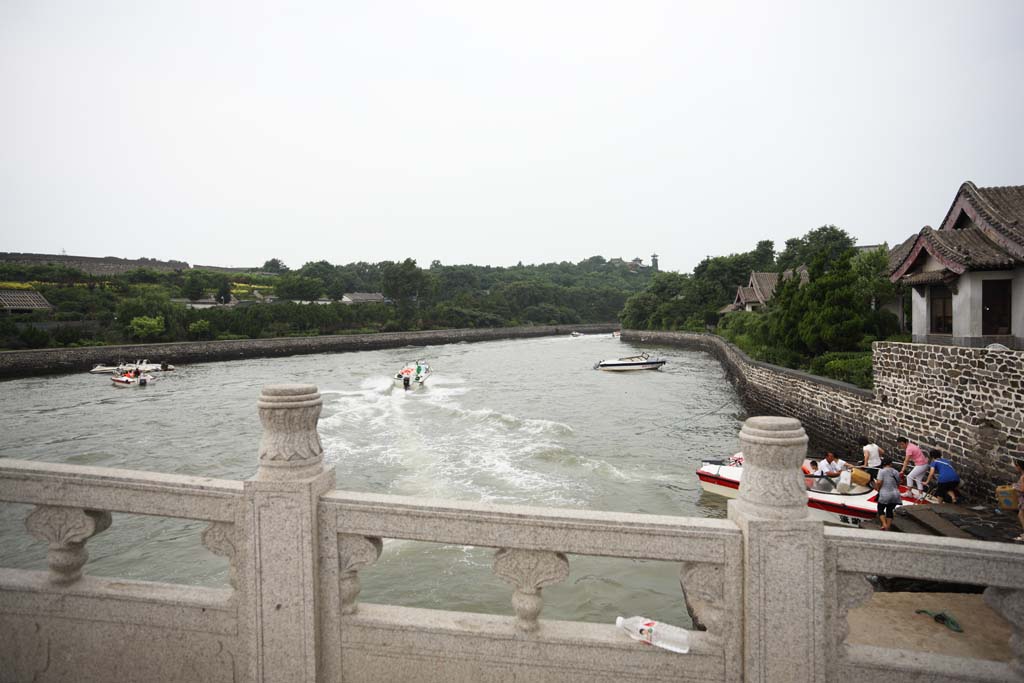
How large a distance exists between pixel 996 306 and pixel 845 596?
53.0 feet

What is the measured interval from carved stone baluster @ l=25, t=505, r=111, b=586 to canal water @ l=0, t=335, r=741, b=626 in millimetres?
5391

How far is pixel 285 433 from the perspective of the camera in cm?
274

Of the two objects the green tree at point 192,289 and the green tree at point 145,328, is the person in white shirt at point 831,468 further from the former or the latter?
the green tree at point 192,289

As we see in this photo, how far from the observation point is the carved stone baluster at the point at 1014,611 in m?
2.49

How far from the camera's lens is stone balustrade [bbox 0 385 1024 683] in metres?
2.51

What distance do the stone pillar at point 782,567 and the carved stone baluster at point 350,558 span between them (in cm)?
175

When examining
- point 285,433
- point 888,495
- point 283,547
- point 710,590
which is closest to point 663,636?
point 710,590

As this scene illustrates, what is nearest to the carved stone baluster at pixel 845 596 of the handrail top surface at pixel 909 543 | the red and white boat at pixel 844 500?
the handrail top surface at pixel 909 543

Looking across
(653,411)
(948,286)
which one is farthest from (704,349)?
(948,286)

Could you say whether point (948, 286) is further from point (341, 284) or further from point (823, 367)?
point (341, 284)

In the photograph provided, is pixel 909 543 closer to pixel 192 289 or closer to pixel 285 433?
pixel 285 433

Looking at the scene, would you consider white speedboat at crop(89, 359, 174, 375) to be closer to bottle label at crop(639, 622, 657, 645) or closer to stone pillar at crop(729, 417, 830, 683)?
bottle label at crop(639, 622, 657, 645)

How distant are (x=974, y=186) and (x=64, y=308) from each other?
62.4 m

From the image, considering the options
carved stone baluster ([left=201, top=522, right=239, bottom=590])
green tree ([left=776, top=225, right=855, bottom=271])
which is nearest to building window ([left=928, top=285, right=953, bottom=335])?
carved stone baluster ([left=201, top=522, right=239, bottom=590])
